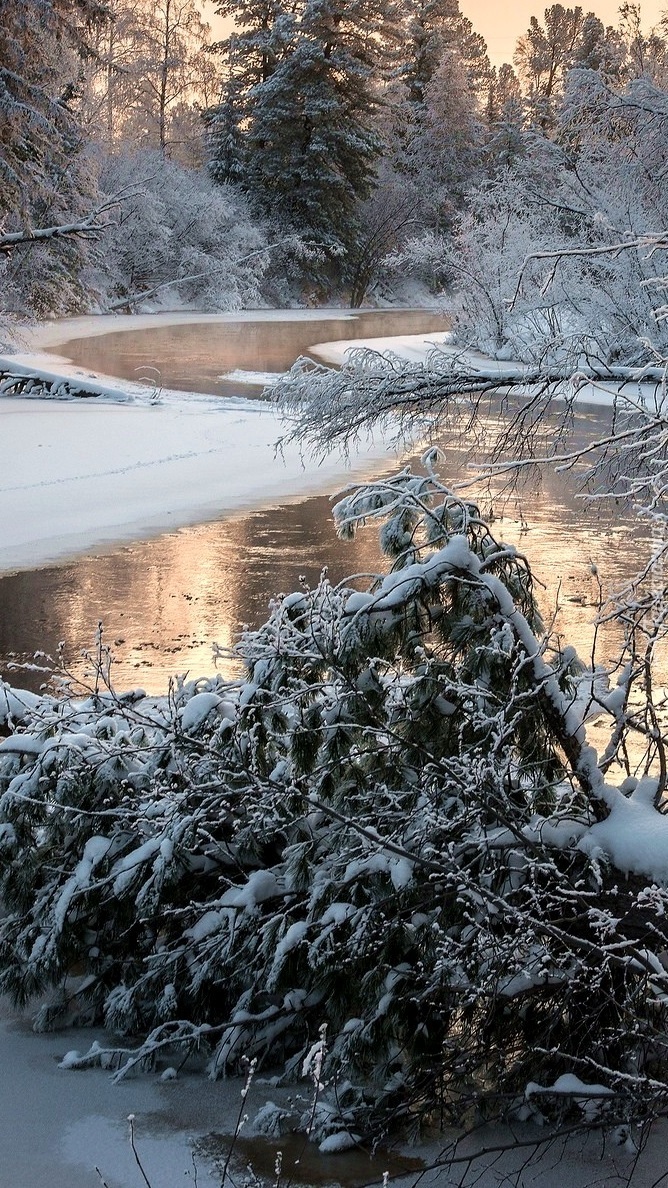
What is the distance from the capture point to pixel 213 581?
11656mm

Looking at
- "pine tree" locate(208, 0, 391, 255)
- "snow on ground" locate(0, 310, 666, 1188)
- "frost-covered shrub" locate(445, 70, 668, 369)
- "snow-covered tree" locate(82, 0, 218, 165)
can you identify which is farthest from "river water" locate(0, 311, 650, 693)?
"pine tree" locate(208, 0, 391, 255)

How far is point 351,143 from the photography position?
62562 millimetres

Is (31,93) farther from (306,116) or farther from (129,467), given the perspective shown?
(306,116)

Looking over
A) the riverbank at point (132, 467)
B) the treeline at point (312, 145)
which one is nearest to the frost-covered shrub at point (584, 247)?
the treeline at point (312, 145)

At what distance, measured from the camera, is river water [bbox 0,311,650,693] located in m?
9.54

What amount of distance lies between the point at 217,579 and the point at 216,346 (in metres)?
26.5

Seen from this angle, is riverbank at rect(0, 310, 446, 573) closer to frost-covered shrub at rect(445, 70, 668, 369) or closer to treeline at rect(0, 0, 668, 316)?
frost-covered shrub at rect(445, 70, 668, 369)

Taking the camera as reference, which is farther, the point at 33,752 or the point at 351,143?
the point at 351,143

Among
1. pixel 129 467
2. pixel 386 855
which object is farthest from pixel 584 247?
pixel 129 467

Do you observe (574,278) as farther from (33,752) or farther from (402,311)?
(402,311)

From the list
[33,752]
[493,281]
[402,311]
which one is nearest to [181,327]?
[493,281]

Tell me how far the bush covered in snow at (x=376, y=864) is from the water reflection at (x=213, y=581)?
3.14 meters

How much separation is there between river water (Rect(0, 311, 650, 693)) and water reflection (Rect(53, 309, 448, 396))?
38.8ft

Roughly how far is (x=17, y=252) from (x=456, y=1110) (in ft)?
75.9
